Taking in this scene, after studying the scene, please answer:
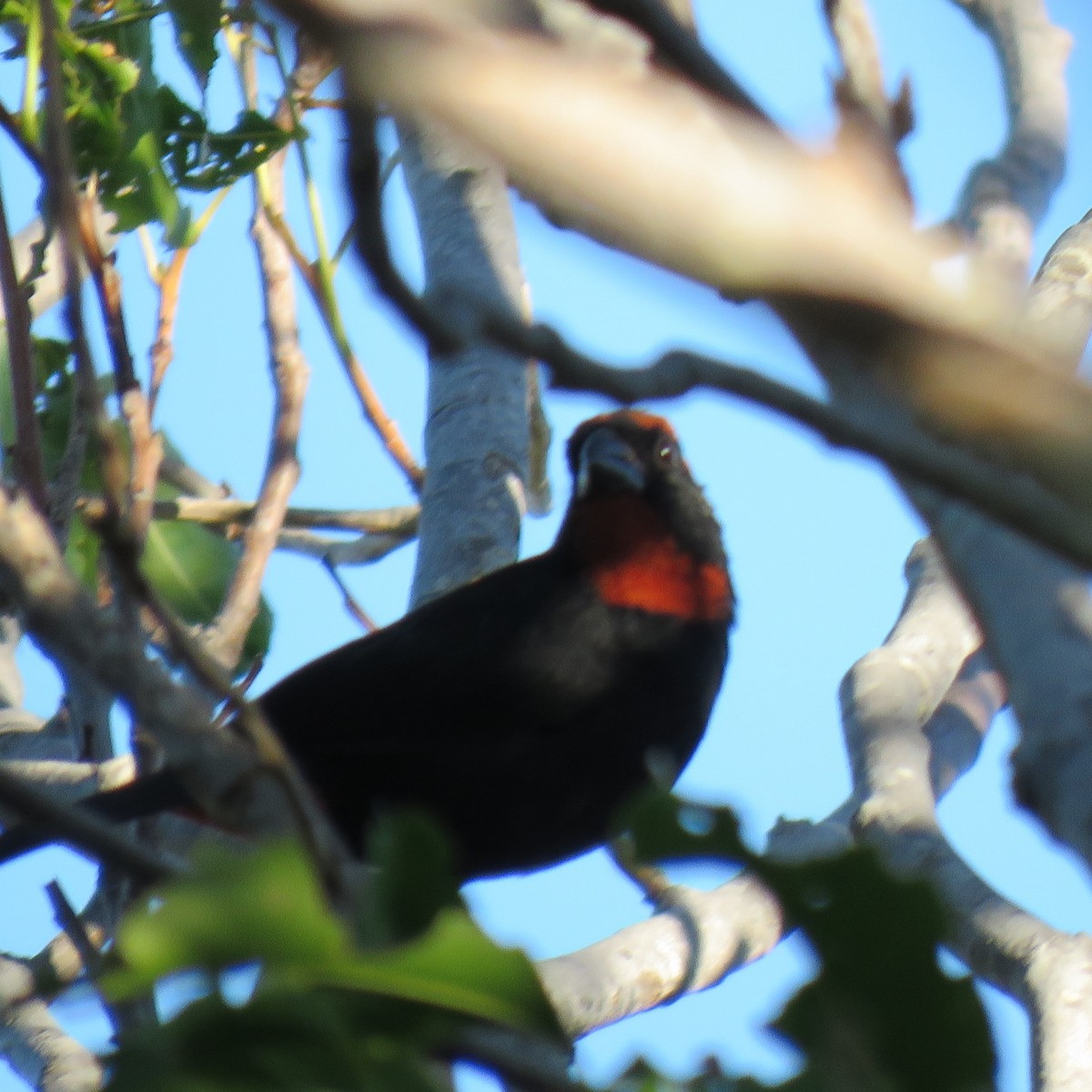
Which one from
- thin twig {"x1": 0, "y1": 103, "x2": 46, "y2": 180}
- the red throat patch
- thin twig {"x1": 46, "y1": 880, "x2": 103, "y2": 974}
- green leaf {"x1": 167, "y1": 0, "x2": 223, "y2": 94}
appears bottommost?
thin twig {"x1": 46, "y1": 880, "x2": 103, "y2": 974}

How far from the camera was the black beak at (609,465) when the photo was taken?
4.18 m

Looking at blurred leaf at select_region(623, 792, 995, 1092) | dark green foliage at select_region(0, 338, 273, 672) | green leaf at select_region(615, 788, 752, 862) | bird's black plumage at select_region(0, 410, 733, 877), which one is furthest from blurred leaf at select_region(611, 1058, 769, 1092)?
dark green foliage at select_region(0, 338, 273, 672)

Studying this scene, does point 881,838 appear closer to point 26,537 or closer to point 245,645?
point 245,645

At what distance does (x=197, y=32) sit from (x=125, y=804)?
61.1 inches

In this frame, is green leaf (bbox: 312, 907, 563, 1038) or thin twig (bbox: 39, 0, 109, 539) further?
thin twig (bbox: 39, 0, 109, 539)

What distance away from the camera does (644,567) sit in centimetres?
403

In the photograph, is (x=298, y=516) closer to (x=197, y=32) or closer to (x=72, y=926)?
(x=197, y=32)

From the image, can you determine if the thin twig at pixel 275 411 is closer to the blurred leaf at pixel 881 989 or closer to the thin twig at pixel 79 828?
the thin twig at pixel 79 828

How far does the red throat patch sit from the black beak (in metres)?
0.05

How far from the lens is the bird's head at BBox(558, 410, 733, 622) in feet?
13.1

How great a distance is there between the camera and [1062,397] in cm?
104

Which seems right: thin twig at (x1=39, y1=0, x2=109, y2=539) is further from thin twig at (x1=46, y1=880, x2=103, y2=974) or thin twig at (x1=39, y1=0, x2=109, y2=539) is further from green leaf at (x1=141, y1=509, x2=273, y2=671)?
green leaf at (x1=141, y1=509, x2=273, y2=671)

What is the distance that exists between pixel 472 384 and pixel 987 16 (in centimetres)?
168

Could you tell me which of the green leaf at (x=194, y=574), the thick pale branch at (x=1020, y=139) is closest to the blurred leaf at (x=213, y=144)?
the green leaf at (x=194, y=574)
